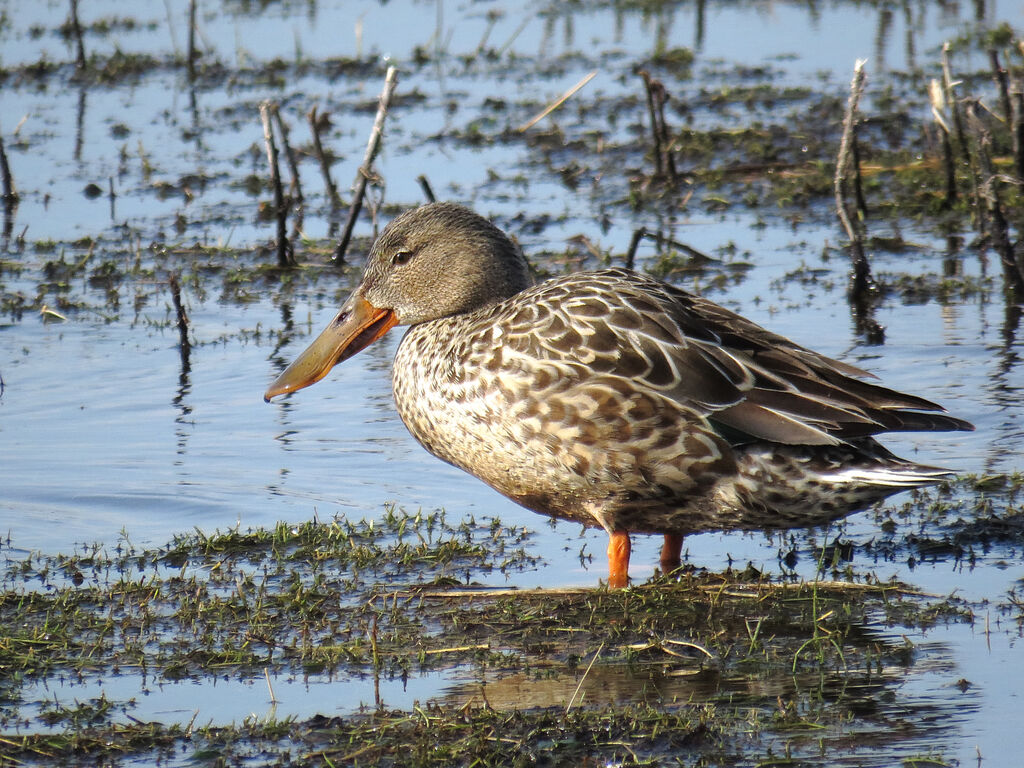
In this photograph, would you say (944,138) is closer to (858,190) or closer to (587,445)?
(858,190)

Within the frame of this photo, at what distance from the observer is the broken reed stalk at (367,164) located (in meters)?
8.68

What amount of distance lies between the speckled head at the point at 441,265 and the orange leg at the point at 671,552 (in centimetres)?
121

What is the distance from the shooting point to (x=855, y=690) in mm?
4312

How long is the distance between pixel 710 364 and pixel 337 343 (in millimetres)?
1896

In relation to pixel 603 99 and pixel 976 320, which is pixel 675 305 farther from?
pixel 603 99

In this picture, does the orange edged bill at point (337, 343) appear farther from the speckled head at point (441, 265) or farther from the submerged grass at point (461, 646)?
the submerged grass at point (461, 646)

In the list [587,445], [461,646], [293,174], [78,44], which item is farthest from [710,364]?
[78,44]

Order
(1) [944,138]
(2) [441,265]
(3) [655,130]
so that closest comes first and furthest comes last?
1. (2) [441,265]
2. (1) [944,138]
3. (3) [655,130]

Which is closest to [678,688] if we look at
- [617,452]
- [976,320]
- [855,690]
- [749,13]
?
[855,690]

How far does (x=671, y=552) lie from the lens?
220 inches

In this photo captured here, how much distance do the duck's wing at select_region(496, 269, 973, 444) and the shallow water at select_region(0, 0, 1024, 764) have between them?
640mm

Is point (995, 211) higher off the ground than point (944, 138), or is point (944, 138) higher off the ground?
point (944, 138)

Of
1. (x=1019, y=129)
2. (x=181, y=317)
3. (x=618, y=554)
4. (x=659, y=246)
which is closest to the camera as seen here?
(x=618, y=554)

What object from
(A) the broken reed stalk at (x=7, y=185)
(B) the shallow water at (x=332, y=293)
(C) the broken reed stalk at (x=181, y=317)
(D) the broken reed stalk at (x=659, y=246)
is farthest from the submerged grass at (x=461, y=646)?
(A) the broken reed stalk at (x=7, y=185)
